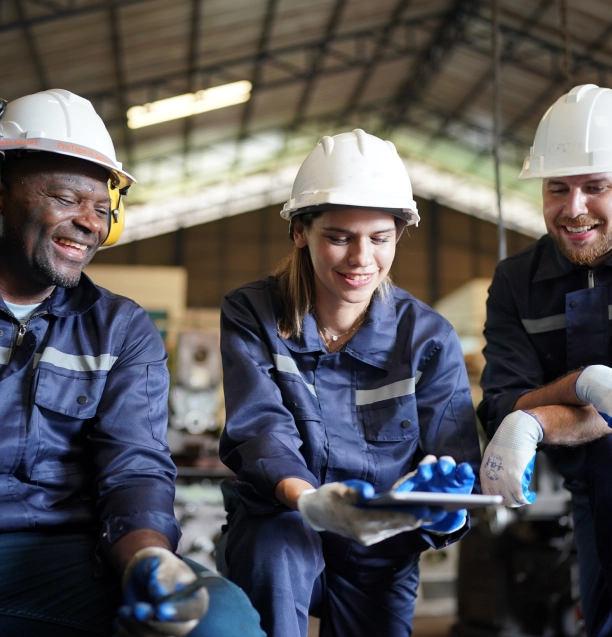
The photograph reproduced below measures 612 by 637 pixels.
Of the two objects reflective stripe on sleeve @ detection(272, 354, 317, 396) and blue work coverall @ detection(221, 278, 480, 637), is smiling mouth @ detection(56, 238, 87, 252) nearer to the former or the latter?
blue work coverall @ detection(221, 278, 480, 637)

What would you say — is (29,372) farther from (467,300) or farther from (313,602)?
(467,300)

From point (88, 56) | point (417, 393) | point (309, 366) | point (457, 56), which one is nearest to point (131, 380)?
point (309, 366)

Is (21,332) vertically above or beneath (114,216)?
beneath

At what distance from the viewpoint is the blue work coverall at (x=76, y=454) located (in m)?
1.78

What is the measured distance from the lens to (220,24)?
10461mm

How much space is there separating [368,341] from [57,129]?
3.30 ft

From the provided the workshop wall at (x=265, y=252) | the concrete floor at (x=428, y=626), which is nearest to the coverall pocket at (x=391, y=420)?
the concrete floor at (x=428, y=626)

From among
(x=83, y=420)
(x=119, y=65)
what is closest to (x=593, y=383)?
(x=83, y=420)

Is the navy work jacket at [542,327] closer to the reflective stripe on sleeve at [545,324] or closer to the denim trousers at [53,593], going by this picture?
the reflective stripe on sleeve at [545,324]

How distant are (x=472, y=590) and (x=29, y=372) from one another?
330cm

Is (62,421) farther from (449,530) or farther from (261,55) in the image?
(261,55)

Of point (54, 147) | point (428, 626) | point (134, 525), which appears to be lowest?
point (428, 626)

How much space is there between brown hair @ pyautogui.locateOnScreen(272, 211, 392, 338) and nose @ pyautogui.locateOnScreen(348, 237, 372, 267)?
16 centimetres

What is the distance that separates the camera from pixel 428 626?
16.7ft
